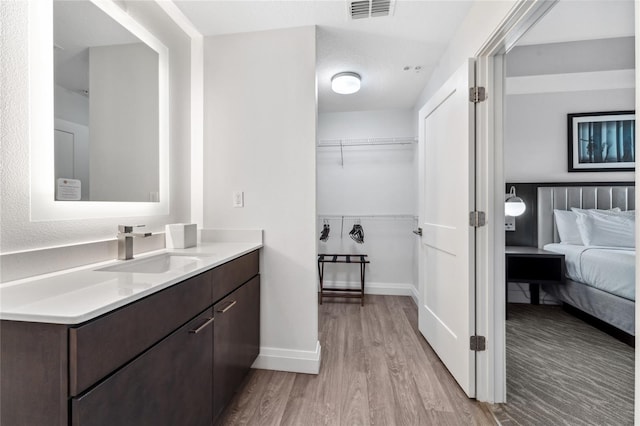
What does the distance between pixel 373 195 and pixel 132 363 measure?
309 centimetres

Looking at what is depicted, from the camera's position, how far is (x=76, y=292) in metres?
0.83

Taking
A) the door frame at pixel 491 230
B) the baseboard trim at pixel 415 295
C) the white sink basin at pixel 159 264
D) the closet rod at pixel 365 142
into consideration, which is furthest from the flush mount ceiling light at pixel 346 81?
the baseboard trim at pixel 415 295

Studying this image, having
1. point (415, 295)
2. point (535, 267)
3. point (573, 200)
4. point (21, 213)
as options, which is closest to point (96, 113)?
point (21, 213)

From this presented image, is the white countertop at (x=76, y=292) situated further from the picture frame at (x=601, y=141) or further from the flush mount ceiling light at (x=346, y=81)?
the picture frame at (x=601, y=141)

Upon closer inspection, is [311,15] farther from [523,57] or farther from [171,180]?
[523,57]

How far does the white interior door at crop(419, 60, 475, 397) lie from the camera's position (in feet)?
5.38

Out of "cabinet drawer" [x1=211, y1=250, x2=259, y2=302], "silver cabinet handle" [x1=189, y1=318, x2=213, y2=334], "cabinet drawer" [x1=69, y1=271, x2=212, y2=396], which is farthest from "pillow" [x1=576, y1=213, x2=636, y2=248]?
"cabinet drawer" [x1=69, y1=271, x2=212, y2=396]

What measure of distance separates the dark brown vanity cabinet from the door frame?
1.42 metres

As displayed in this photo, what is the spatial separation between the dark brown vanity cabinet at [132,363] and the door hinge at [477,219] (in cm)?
140

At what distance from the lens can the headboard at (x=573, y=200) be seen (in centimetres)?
293

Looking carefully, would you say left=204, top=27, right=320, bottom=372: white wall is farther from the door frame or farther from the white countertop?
the door frame

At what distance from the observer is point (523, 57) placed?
9.35ft

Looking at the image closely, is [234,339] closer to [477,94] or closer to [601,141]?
[477,94]

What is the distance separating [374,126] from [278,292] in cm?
254
